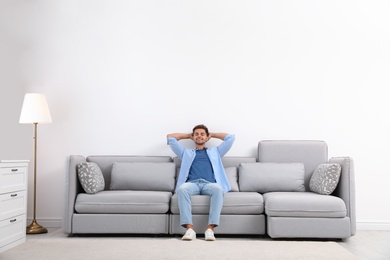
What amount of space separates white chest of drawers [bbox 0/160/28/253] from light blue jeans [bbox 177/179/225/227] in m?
1.38

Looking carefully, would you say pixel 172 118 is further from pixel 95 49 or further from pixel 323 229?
pixel 323 229

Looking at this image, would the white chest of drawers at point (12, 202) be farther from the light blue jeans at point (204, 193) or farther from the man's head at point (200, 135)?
the man's head at point (200, 135)

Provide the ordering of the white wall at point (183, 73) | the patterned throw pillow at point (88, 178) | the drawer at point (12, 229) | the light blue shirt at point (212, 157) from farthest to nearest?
the white wall at point (183, 73), the light blue shirt at point (212, 157), the patterned throw pillow at point (88, 178), the drawer at point (12, 229)

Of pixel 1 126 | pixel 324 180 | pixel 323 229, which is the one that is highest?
pixel 1 126

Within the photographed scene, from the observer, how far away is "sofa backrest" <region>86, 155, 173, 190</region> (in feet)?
18.2

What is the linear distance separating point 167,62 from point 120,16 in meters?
0.73

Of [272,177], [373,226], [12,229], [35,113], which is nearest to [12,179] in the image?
[12,229]

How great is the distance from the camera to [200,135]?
216 inches

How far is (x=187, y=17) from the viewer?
5.93 meters

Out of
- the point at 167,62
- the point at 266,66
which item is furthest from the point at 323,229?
the point at 167,62

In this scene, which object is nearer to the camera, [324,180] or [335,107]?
[324,180]

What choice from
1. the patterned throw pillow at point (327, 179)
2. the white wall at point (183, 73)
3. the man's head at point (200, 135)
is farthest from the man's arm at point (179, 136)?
the patterned throw pillow at point (327, 179)

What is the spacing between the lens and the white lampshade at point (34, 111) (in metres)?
5.44

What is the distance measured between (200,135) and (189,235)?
1.20m
